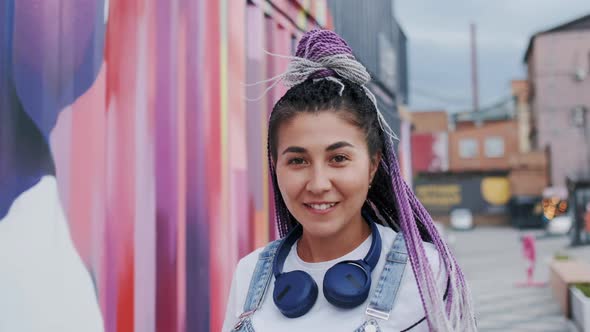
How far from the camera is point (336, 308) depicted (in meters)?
1.47

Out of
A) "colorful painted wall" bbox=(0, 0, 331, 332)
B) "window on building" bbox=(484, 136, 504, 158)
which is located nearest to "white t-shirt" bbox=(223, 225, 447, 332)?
"colorful painted wall" bbox=(0, 0, 331, 332)

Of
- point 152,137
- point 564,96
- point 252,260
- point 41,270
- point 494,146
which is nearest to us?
point 252,260

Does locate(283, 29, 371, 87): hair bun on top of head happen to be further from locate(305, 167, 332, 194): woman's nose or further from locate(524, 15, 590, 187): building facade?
locate(524, 15, 590, 187): building facade

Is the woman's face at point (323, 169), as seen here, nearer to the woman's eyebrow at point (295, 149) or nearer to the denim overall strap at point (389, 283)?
the woman's eyebrow at point (295, 149)

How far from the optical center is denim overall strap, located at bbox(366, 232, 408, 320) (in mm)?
1396

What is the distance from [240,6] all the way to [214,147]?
88 centimetres

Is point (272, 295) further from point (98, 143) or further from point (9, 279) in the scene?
point (98, 143)

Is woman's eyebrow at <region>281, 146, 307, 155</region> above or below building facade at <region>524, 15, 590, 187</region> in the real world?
below

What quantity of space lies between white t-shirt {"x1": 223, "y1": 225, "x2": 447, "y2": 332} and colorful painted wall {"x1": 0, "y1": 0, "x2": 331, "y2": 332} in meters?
0.75

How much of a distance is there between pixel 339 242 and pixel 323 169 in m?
0.23

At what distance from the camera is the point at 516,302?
30.3ft

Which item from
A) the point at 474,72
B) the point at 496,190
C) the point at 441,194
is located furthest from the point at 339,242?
the point at 474,72

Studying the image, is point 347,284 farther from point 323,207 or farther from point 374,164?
point 374,164

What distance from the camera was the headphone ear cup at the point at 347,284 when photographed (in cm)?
142
